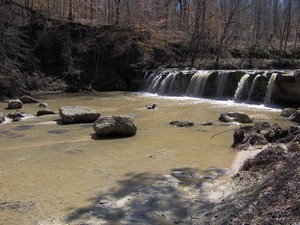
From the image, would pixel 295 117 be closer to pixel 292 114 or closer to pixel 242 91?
pixel 292 114

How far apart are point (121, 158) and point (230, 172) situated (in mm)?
2268

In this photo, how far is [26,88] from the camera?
76.9 ft

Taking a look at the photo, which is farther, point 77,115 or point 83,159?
point 77,115

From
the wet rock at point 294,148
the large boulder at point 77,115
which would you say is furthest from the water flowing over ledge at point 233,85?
the wet rock at point 294,148

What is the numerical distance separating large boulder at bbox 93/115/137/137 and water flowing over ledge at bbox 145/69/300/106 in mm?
9707

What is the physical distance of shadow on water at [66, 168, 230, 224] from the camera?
4.96m

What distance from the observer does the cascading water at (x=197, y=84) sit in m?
21.4

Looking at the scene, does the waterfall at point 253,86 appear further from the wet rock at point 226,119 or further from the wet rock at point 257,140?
the wet rock at point 257,140

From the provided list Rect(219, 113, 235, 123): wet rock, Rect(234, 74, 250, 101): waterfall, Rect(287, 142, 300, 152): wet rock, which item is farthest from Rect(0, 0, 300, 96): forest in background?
Rect(287, 142, 300, 152): wet rock

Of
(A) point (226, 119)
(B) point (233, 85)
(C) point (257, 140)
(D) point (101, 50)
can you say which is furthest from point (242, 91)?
(D) point (101, 50)

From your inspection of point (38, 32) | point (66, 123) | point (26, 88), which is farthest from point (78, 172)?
point (38, 32)

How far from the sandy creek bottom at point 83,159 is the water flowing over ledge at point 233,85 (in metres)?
4.22

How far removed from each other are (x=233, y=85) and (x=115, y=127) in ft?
38.8

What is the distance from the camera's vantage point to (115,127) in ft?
33.2
